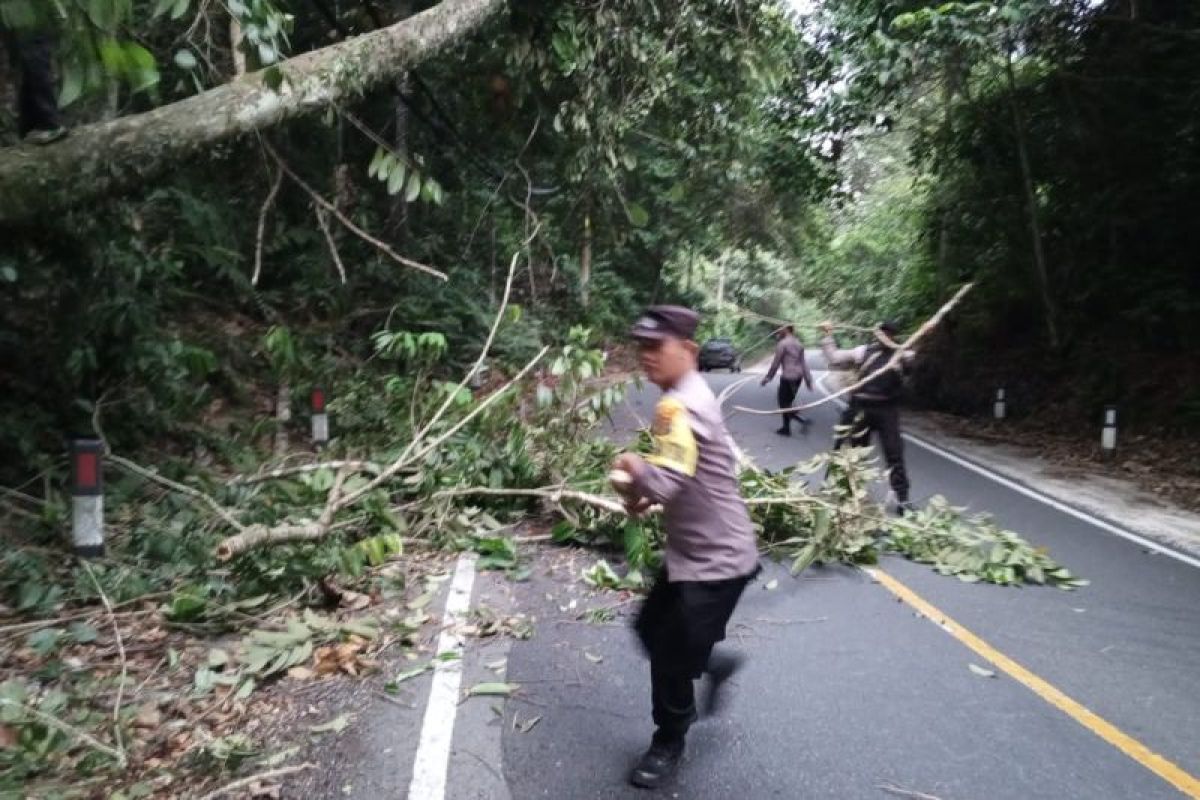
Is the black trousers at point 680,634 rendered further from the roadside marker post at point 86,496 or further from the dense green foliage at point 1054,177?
the dense green foliage at point 1054,177

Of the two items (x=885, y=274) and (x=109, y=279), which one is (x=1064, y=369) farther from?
(x=109, y=279)

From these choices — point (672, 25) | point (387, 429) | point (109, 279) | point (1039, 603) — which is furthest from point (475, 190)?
point (1039, 603)

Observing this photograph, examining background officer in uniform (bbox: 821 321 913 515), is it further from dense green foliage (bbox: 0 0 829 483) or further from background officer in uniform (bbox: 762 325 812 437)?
background officer in uniform (bbox: 762 325 812 437)

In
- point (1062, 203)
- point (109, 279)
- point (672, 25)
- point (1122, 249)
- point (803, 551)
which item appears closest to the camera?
point (803, 551)

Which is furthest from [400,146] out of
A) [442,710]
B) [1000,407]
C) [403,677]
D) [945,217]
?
[945,217]

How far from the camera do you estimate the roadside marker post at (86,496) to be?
5.58m

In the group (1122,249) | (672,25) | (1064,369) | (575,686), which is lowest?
(575,686)

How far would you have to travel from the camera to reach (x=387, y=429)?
9562 mm

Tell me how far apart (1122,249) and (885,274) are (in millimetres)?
12931

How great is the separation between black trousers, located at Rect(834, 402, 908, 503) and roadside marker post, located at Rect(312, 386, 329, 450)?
5.55m

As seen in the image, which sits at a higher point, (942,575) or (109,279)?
(109,279)

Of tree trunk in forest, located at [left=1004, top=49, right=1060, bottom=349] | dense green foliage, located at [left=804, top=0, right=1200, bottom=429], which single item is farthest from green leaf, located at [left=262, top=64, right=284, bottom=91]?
tree trunk in forest, located at [left=1004, top=49, right=1060, bottom=349]

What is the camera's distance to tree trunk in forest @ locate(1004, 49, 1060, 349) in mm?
16000

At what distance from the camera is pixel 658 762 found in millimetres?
3633
